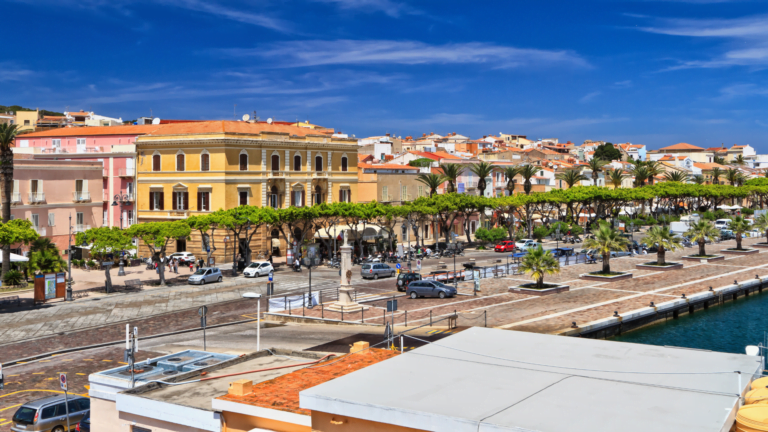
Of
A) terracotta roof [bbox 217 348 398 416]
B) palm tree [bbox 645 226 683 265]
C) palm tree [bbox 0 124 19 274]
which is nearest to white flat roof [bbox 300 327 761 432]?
terracotta roof [bbox 217 348 398 416]

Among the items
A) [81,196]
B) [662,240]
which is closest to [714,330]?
[662,240]

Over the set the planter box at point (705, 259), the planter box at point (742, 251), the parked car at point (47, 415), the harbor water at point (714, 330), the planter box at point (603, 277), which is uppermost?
the planter box at point (742, 251)

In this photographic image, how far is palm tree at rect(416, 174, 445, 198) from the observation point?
84256mm

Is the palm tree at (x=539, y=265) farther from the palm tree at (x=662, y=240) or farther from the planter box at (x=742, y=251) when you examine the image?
the planter box at (x=742, y=251)

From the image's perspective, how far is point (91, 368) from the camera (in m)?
28.2

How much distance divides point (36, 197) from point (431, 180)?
4286cm

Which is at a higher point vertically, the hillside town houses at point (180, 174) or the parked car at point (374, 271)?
the hillside town houses at point (180, 174)

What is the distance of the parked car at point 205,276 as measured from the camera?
168 ft

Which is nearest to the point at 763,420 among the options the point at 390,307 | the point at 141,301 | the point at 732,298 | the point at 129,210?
the point at 390,307

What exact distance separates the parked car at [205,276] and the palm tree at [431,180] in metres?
35.1

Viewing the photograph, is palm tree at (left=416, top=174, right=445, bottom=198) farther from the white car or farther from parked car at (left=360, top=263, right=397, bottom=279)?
the white car

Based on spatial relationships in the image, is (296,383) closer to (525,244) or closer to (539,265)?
(539,265)

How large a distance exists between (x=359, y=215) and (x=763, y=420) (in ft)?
192

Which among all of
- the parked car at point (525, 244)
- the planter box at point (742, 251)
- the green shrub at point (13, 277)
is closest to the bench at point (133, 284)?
the green shrub at point (13, 277)
